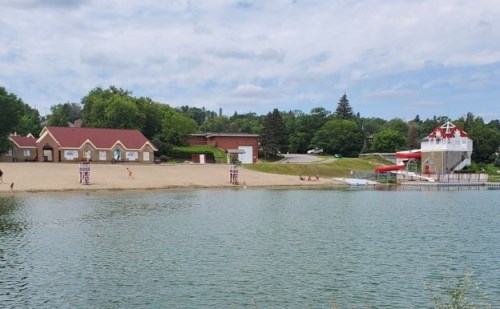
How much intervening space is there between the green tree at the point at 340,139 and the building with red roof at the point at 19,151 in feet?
220

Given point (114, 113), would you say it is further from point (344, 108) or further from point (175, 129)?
point (344, 108)

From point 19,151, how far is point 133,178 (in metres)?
28.5

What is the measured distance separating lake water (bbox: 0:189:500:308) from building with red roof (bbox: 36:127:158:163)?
39.0 m

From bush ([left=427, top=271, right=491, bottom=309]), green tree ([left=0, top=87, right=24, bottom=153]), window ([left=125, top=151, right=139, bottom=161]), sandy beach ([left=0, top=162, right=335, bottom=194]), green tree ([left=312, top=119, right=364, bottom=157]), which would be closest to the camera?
bush ([left=427, top=271, right=491, bottom=309])

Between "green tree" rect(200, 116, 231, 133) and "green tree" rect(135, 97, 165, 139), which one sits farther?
"green tree" rect(200, 116, 231, 133)

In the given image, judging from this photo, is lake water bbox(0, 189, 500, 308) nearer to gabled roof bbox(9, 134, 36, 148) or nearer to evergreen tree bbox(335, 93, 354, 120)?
gabled roof bbox(9, 134, 36, 148)

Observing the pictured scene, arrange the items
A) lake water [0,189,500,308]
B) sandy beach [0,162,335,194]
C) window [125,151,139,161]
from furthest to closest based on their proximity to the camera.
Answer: window [125,151,139,161]
sandy beach [0,162,335,194]
lake water [0,189,500,308]

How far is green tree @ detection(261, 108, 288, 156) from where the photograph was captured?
107 meters

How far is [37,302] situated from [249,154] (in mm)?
85141

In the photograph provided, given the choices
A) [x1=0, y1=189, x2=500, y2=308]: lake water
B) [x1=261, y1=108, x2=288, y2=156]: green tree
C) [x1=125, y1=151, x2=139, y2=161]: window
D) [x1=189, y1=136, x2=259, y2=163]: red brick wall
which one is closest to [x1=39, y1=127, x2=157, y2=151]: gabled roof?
[x1=125, y1=151, x2=139, y2=161]: window

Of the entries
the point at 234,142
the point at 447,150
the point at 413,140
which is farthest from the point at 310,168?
the point at 413,140

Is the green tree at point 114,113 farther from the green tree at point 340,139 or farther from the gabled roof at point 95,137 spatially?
the green tree at point 340,139

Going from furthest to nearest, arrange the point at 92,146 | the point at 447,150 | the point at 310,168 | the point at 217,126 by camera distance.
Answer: the point at 217,126 → the point at 447,150 → the point at 310,168 → the point at 92,146

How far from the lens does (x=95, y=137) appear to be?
85562 mm
